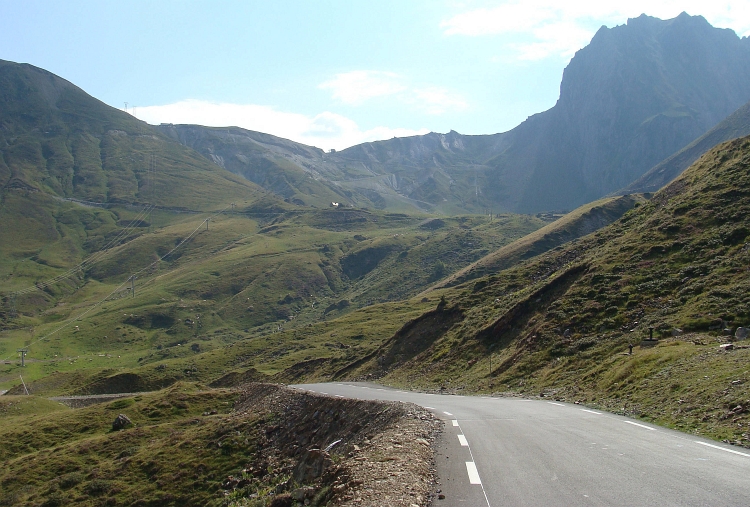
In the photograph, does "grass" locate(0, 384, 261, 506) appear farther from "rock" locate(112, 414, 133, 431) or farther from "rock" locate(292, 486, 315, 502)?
"rock" locate(292, 486, 315, 502)

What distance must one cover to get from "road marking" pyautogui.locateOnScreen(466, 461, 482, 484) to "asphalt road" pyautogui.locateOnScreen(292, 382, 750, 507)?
20mm

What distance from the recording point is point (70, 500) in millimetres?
35750

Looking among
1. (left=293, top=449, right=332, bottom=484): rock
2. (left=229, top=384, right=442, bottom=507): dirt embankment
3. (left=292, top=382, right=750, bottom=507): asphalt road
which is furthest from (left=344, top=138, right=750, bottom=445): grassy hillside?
(left=293, top=449, right=332, bottom=484): rock

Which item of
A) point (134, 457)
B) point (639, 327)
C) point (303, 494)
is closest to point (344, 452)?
point (303, 494)

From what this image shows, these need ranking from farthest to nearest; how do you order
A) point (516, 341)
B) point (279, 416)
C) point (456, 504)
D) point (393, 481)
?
point (516, 341), point (279, 416), point (393, 481), point (456, 504)

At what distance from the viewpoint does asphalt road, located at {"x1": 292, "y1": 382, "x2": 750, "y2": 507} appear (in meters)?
9.70

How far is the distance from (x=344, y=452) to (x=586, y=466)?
27.1 ft

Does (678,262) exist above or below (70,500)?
above

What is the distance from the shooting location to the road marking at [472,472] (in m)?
11.0

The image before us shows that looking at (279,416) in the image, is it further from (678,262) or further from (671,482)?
(678,262)

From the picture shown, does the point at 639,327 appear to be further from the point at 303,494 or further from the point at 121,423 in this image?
the point at 121,423

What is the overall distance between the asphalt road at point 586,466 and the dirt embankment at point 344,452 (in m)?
0.74

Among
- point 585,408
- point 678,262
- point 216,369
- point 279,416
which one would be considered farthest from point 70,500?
point 216,369

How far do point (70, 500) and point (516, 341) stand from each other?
34.9 meters
